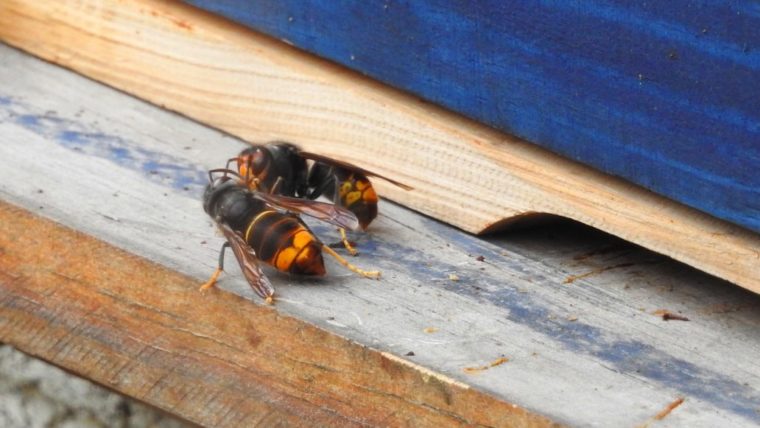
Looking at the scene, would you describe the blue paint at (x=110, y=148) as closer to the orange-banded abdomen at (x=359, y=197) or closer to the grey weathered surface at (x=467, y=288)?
the grey weathered surface at (x=467, y=288)

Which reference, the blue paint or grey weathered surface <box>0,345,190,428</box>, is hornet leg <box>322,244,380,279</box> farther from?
grey weathered surface <box>0,345,190,428</box>

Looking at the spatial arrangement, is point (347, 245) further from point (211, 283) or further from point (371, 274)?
point (211, 283)

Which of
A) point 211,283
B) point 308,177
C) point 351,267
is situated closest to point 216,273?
point 211,283

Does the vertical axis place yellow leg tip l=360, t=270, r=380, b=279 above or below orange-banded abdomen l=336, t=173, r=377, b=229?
below

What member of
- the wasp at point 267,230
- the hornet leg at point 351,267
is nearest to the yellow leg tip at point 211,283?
the wasp at point 267,230

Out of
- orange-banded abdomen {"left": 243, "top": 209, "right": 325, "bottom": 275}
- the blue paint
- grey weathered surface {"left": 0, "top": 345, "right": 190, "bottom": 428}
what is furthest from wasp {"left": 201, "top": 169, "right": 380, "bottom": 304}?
grey weathered surface {"left": 0, "top": 345, "right": 190, "bottom": 428}

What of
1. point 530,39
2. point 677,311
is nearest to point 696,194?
point 677,311
